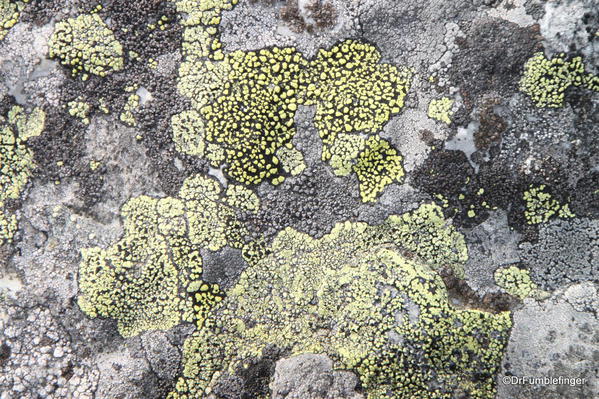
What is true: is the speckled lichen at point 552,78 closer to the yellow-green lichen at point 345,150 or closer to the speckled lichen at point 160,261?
the yellow-green lichen at point 345,150

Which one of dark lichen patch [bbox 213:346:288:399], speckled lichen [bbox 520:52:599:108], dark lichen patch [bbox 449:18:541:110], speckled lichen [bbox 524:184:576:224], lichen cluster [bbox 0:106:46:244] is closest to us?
speckled lichen [bbox 520:52:599:108]

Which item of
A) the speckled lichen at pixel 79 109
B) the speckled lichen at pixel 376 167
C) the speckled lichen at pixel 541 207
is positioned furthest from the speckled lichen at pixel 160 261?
the speckled lichen at pixel 541 207

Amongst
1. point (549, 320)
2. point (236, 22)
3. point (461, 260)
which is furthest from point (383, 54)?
point (549, 320)

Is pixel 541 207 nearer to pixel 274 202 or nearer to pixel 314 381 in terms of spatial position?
pixel 274 202

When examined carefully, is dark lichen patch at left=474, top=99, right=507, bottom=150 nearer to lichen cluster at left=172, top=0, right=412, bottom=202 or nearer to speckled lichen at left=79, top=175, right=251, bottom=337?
lichen cluster at left=172, top=0, right=412, bottom=202

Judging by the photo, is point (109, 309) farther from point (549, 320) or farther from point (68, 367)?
point (549, 320)

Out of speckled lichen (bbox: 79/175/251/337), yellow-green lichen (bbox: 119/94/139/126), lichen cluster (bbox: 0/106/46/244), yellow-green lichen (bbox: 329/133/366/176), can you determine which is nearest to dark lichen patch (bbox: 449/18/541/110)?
yellow-green lichen (bbox: 329/133/366/176)

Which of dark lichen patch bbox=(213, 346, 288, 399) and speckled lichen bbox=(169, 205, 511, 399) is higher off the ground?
speckled lichen bbox=(169, 205, 511, 399)
